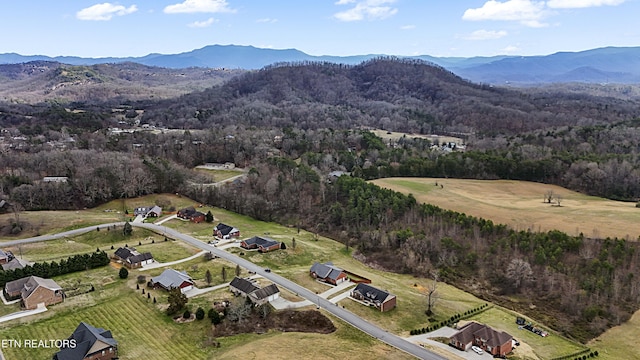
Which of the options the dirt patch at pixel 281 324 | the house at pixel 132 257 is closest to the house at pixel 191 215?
A: the house at pixel 132 257

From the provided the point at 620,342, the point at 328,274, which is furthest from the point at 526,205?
the point at 328,274

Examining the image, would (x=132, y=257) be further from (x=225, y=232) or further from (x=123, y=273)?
(x=225, y=232)

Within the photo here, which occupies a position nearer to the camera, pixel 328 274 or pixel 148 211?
pixel 328 274

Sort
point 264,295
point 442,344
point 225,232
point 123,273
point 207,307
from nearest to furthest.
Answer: point 442,344
point 207,307
point 264,295
point 123,273
point 225,232

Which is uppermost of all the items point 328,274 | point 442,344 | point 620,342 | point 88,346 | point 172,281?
point 88,346

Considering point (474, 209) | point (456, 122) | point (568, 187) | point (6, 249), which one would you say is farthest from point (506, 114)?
point (6, 249)

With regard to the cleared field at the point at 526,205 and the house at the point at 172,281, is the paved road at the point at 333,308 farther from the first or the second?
the cleared field at the point at 526,205

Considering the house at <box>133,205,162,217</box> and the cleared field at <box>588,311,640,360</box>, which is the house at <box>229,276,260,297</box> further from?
the house at <box>133,205,162,217</box>
